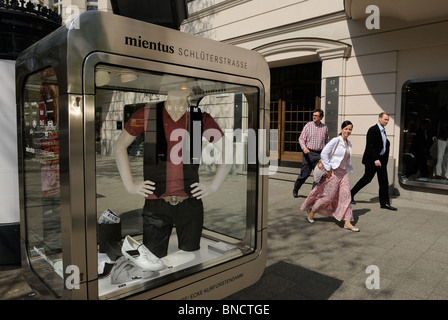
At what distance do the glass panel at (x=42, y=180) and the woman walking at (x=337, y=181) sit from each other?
3739 mm

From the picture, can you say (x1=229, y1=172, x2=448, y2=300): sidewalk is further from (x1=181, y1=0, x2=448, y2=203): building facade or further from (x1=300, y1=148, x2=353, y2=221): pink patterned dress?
(x1=181, y1=0, x2=448, y2=203): building facade

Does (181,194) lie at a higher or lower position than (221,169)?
lower

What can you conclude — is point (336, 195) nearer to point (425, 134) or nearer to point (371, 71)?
point (425, 134)

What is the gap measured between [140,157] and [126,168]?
12.2 inches

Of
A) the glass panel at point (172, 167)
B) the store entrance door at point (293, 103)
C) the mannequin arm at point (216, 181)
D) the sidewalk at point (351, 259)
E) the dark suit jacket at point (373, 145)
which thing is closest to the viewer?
the glass panel at point (172, 167)

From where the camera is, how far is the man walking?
6.73 meters

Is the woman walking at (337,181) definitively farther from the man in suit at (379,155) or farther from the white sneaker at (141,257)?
the white sneaker at (141,257)

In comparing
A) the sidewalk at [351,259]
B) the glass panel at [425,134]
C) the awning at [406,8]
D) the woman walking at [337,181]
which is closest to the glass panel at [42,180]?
the sidewalk at [351,259]

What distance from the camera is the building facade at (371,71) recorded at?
678cm

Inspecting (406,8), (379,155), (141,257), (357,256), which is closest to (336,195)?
(357,256)
